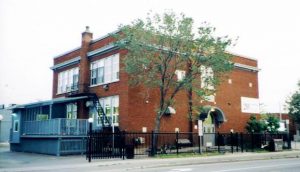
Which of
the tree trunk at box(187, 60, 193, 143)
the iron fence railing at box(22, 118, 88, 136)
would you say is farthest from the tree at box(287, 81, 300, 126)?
the iron fence railing at box(22, 118, 88, 136)

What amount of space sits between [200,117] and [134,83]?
25.1 ft

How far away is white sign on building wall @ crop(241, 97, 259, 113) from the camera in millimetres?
36531

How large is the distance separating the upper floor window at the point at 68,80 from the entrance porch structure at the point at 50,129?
6.06ft

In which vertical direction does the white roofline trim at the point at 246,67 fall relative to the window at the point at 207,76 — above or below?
above

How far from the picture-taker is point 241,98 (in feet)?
119

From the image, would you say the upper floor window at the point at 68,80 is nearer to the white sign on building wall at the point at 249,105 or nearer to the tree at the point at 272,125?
the white sign on building wall at the point at 249,105

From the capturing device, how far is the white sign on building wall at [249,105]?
36531mm

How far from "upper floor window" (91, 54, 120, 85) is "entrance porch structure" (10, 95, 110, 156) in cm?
202

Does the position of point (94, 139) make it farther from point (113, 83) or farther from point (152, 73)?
point (113, 83)

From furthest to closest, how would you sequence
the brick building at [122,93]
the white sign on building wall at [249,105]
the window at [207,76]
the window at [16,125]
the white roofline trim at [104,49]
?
the white sign on building wall at [249,105]
the window at [16,125]
the white roofline trim at [104,49]
the brick building at [122,93]
the window at [207,76]

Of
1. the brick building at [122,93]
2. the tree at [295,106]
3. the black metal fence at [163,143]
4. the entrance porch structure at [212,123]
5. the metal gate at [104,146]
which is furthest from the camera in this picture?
the tree at [295,106]

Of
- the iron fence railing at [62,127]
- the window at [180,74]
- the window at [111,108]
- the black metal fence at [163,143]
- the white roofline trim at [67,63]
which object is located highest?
the white roofline trim at [67,63]

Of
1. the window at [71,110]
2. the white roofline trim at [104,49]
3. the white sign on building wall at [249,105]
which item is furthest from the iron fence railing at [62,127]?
the white sign on building wall at [249,105]

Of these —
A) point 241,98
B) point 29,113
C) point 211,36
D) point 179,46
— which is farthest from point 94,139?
point 241,98
